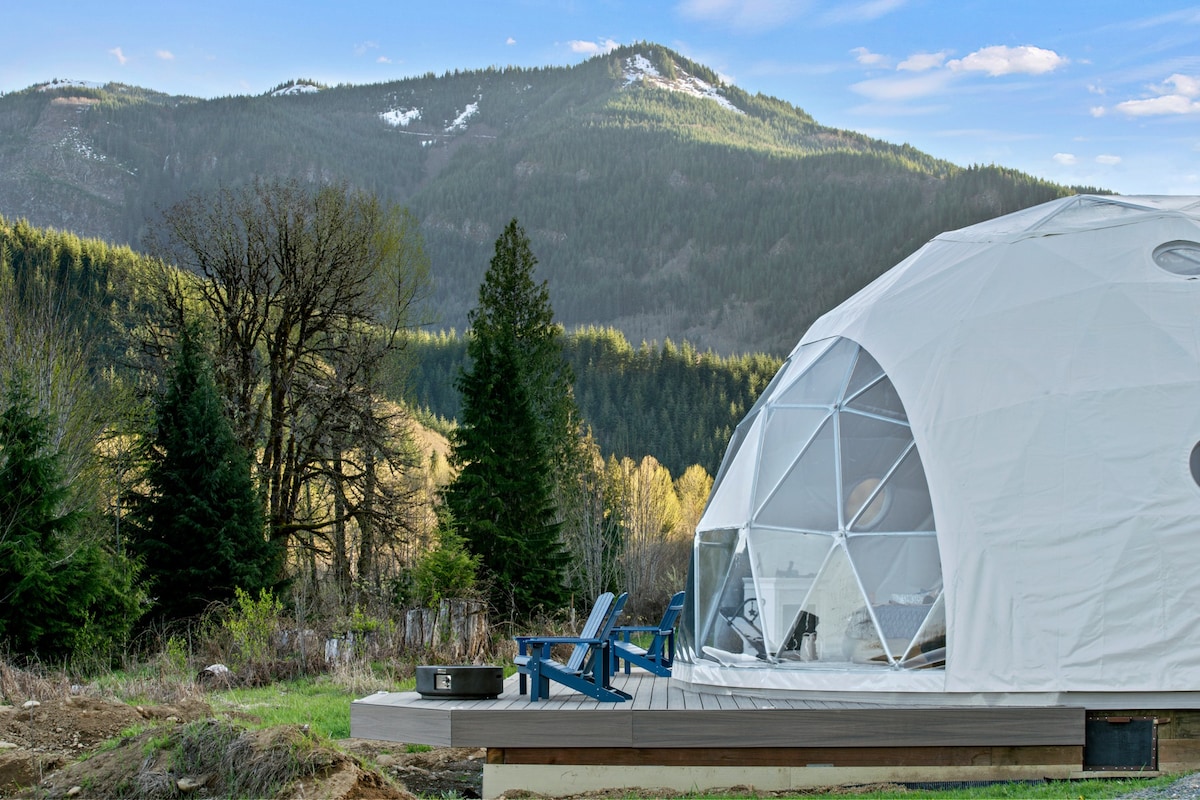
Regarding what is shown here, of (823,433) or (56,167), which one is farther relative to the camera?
(56,167)

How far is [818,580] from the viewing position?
9.60 m

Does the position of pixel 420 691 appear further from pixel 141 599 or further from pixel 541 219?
pixel 541 219

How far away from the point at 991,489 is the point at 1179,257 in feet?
9.66

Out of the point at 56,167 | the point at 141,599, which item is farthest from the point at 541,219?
the point at 141,599

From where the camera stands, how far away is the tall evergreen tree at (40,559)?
50.5ft

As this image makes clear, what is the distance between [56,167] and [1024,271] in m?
205

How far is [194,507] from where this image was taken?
1978 centimetres

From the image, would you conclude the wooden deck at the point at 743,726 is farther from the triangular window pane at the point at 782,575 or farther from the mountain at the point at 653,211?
the mountain at the point at 653,211

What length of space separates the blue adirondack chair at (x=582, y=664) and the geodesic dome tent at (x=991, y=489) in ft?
3.96

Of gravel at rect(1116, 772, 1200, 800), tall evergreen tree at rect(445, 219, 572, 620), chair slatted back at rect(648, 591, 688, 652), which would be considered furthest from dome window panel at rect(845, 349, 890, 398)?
tall evergreen tree at rect(445, 219, 572, 620)

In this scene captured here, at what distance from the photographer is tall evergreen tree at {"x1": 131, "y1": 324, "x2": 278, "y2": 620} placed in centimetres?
1972

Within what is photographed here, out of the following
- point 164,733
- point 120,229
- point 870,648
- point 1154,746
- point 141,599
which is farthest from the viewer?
point 120,229

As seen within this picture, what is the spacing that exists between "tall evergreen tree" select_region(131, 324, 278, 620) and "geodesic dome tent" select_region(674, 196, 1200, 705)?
11792 millimetres

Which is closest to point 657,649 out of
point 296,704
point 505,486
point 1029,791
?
point 296,704
